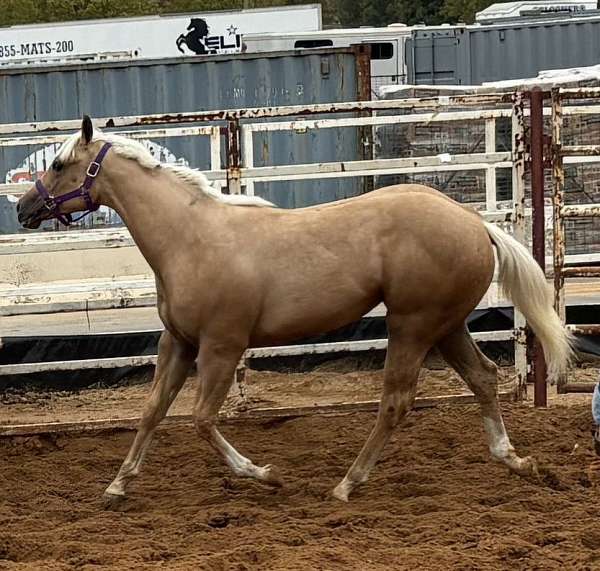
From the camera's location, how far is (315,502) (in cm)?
521

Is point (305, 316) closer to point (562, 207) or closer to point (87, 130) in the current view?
point (87, 130)

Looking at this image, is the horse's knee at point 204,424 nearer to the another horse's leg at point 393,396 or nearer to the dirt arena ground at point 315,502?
the dirt arena ground at point 315,502

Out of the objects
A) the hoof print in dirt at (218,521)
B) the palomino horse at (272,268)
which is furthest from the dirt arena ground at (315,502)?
the palomino horse at (272,268)

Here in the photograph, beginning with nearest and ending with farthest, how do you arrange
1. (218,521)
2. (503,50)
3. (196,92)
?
(218,521) → (196,92) → (503,50)

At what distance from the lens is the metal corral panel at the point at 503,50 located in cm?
1706

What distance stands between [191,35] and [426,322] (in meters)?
16.1

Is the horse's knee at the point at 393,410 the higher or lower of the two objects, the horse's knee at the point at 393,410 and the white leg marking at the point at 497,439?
the higher

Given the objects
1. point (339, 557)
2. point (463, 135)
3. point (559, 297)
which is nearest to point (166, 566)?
point (339, 557)

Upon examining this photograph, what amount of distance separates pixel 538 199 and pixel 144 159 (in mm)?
2591

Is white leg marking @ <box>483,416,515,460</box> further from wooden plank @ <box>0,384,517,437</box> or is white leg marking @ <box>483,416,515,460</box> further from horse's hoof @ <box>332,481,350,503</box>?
wooden plank @ <box>0,384,517,437</box>

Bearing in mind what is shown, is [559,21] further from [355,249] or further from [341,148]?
[355,249]

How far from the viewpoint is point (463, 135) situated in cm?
1152

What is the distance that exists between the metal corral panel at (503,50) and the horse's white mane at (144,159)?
12.1 m

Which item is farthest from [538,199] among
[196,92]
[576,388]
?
[196,92]
